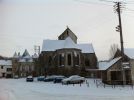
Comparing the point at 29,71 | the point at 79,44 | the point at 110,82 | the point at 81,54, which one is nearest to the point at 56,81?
the point at 110,82

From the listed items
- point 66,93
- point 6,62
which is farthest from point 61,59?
point 6,62

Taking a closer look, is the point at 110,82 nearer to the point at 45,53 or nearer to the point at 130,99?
the point at 130,99

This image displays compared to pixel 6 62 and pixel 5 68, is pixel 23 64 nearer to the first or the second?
pixel 5 68

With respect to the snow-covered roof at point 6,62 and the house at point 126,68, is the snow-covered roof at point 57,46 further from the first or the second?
the house at point 126,68

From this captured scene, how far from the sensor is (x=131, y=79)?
2916 centimetres

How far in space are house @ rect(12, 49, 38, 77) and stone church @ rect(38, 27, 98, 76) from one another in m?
14.0

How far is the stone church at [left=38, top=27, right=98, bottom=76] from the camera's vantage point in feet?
149

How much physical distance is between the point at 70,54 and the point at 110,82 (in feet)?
54.7

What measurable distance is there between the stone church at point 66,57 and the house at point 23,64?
14.0 m

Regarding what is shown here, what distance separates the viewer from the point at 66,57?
45.2 metres

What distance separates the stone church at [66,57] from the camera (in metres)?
45.4

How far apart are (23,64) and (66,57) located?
80.0 feet

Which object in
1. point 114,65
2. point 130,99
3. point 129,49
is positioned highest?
point 129,49

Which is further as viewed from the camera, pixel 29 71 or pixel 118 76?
pixel 29 71
